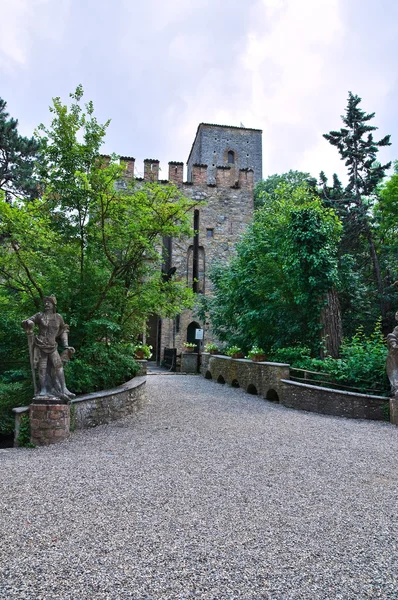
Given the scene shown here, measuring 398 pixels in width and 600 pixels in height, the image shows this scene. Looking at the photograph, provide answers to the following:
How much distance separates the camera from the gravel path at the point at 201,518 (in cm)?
212

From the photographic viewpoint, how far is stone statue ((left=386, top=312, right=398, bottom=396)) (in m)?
6.73

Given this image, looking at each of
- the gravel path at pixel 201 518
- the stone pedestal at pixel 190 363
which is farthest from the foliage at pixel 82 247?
the stone pedestal at pixel 190 363

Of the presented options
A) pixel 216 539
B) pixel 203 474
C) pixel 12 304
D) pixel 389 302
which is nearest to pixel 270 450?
pixel 203 474

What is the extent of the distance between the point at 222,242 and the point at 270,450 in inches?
722

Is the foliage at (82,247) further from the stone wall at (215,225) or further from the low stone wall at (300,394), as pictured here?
the stone wall at (215,225)

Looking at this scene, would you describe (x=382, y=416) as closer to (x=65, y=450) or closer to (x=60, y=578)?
(x=65, y=450)

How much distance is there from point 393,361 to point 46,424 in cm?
564

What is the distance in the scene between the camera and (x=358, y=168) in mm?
15961

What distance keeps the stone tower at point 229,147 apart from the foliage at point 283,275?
21829mm

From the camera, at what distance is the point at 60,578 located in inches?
84.1

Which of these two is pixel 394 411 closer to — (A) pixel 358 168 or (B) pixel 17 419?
(B) pixel 17 419

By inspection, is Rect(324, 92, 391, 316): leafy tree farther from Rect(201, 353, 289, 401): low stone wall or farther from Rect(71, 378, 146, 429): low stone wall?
Rect(71, 378, 146, 429): low stone wall

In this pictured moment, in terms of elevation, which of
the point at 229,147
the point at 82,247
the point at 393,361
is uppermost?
the point at 229,147

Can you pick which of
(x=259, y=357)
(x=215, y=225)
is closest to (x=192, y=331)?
(x=215, y=225)
